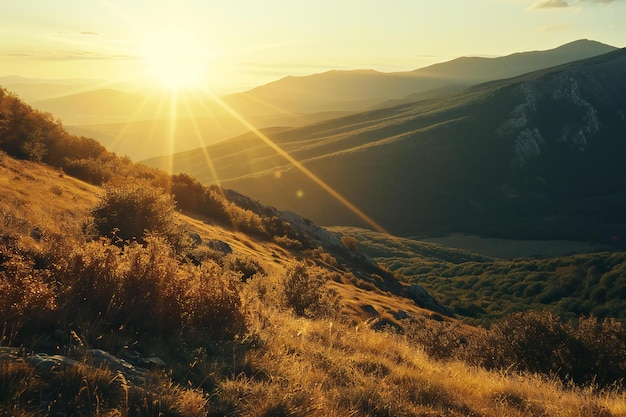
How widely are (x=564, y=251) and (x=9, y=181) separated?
9661 centimetres

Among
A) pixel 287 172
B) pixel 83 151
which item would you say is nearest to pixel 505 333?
pixel 83 151

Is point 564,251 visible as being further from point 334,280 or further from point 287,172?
point 334,280

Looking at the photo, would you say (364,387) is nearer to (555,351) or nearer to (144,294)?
(144,294)

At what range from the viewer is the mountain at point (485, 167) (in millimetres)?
113312

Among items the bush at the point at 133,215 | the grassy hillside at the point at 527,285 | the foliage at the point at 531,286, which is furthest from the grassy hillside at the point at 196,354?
the foliage at the point at 531,286

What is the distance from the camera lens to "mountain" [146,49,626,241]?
372ft

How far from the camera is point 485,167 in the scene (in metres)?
131

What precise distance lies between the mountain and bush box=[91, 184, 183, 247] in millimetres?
97100

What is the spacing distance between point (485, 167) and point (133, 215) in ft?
430

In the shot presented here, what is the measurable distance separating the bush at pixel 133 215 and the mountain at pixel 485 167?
97.1m

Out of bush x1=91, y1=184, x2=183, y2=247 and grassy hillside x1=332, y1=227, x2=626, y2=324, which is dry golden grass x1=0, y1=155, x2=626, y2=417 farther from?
grassy hillside x1=332, y1=227, x2=626, y2=324

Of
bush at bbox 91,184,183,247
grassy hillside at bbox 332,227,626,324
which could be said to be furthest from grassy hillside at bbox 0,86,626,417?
grassy hillside at bbox 332,227,626,324

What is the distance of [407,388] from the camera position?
229 inches

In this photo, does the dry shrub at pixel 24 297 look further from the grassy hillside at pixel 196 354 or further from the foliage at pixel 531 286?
the foliage at pixel 531 286
